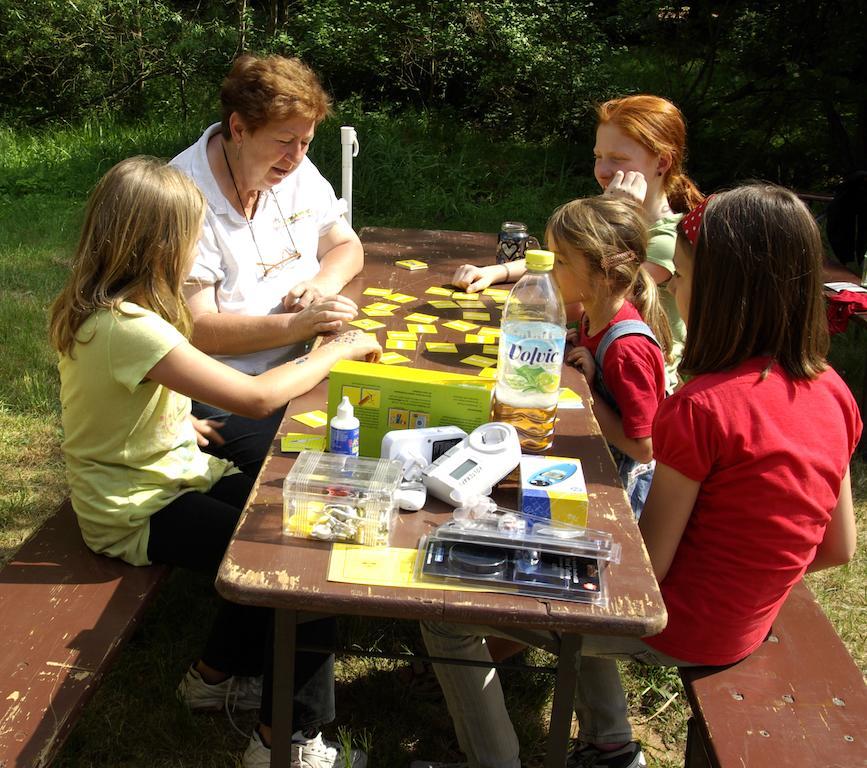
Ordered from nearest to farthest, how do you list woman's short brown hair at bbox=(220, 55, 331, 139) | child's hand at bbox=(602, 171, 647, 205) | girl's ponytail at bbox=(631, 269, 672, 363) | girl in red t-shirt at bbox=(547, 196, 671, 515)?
1. girl in red t-shirt at bbox=(547, 196, 671, 515)
2. girl's ponytail at bbox=(631, 269, 672, 363)
3. woman's short brown hair at bbox=(220, 55, 331, 139)
4. child's hand at bbox=(602, 171, 647, 205)

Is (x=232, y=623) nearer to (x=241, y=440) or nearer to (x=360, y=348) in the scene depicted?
(x=241, y=440)

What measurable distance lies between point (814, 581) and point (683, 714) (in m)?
1.03

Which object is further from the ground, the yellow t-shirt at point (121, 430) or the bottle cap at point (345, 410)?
the bottle cap at point (345, 410)

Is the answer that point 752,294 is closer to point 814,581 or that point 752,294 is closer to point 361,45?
point 814,581

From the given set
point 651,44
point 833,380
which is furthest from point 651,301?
point 651,44

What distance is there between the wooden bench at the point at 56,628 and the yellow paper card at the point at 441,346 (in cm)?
95

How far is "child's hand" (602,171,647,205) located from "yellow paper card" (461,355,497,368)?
2.61ft

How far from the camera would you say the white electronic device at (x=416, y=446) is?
6.11ft

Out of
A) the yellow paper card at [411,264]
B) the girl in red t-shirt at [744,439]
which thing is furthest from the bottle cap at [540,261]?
the yellow paper card at [411,264]

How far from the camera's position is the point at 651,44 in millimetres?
9570

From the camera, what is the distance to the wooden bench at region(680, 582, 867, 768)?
1.81 meters

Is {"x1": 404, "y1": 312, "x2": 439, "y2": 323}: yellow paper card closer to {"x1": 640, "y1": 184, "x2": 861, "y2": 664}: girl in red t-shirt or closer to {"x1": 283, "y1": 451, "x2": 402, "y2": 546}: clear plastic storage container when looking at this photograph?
{"x1": 640, "y1": 184, "x2": 861, "y2": 664}: girl in red t-shirt

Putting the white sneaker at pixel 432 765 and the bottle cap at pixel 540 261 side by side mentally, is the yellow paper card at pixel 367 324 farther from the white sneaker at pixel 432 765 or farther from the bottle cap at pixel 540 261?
the white sneaker at pixel 432 765

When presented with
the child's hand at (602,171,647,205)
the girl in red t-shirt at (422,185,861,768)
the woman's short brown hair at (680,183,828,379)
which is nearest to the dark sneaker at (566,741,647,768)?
the girl in red t-shirt at (422,185,861,768)
